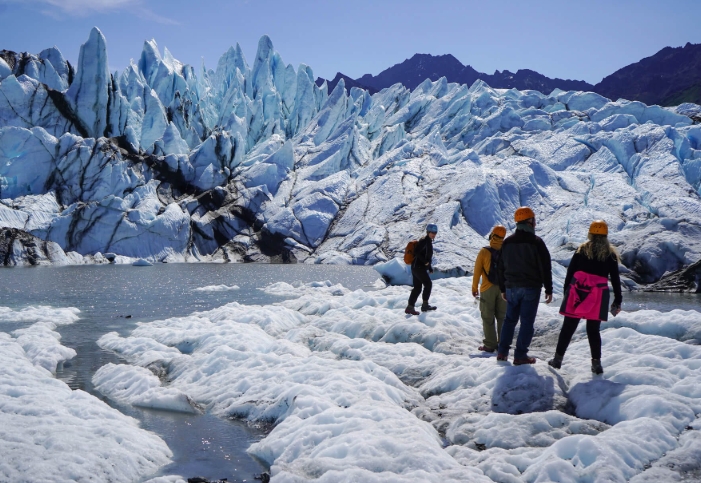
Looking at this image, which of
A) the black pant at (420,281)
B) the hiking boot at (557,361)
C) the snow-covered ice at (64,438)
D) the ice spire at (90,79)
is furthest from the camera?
the ice spire at (90,79)

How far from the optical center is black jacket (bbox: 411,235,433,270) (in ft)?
35.4

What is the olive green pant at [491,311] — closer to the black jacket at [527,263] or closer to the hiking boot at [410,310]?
the black jacket at [527,263]

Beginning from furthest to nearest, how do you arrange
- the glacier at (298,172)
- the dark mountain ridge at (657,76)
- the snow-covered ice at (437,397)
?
1. the dark mountain ridge at (657,76)
2. the glacier at (298,172)
3. the snow-covered ice at (437,397)

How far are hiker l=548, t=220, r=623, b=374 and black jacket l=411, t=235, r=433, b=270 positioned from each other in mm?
4137

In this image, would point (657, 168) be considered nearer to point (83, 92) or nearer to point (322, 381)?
point (322, 381)

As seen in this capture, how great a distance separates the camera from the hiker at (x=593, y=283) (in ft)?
21.7

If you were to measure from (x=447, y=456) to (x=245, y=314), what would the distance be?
32.0 feet

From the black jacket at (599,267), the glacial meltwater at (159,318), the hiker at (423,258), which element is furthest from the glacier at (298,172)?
the black jacket at (599,267)

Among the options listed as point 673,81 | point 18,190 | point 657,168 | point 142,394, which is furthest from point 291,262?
point 673,81

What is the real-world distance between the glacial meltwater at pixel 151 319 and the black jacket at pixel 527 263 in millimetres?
3806

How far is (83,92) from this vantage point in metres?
59.9

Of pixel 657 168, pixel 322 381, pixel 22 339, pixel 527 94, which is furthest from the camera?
pixel 527 94

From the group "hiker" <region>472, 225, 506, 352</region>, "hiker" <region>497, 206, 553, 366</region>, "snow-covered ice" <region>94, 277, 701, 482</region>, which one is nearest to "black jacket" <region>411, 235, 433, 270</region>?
"snow-covered ice" <region>94, 277, 701, 482</region>

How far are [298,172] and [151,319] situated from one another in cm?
5440
